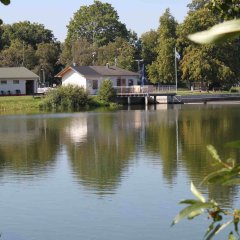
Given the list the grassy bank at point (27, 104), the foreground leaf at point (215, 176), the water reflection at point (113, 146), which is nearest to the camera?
the foreground leaf at point (215, 176)

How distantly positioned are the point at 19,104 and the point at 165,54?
1990 centimetres

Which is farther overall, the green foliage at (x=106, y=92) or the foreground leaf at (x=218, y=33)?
the green foliage at (x=106, y=92)

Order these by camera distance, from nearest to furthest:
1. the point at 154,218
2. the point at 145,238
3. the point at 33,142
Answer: the point at 145,238 < the point at 154,218 < the point at 33,142

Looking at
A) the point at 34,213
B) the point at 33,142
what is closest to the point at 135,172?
the point at 34,213

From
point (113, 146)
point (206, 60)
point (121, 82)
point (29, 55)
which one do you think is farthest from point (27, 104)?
point (113, 146)

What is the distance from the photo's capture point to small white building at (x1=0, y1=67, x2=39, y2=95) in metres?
61.8

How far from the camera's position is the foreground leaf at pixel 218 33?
115 centimetres

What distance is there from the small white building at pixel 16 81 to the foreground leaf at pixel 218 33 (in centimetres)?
6111

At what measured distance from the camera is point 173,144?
24953 millimetres

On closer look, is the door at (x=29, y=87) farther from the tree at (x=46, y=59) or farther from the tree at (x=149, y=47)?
the tree at (x=149, y=47)

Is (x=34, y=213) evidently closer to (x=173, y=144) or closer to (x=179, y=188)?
(x=179, y=188)

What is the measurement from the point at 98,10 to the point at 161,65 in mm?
39773

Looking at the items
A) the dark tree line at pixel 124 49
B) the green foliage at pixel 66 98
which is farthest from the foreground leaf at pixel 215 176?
the green foliage at pixel 66 98

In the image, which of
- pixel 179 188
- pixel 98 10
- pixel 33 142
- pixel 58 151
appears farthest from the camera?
pixel 98 10
